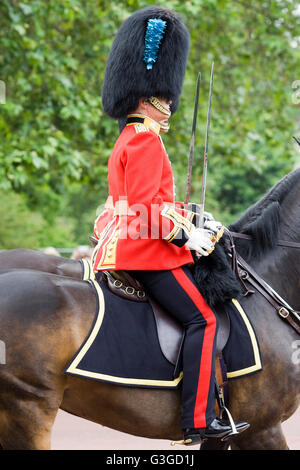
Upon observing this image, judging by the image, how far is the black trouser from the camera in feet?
9.36

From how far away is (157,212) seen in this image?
2850 mm

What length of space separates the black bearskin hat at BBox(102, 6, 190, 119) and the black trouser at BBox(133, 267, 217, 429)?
86 cm

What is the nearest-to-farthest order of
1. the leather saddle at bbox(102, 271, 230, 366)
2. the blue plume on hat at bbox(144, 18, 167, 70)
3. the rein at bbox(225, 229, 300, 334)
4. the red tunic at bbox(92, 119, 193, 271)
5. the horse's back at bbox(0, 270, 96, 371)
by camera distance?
the horse's back at bbox(0, 270, 96, 371) < the red tunic at bbox(92, 119, 193, 271) < the leather saddle at bbox(102, 271, 230, 366) < the blue plume on hat at bbox(144, 18, 167, 70) < the rein at bbox(225, 229, 300, 334)

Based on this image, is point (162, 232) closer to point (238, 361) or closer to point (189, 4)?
point (238, 361)

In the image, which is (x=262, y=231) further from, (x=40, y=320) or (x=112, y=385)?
(x=40, y=320)

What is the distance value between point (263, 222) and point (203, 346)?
0.78m

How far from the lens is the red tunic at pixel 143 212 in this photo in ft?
9.25

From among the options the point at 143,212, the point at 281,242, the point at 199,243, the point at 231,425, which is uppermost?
the point at 143,212

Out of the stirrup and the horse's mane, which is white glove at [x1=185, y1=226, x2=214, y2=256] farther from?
the stirrup

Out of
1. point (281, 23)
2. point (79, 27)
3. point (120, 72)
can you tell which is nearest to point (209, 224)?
point (120, 72)

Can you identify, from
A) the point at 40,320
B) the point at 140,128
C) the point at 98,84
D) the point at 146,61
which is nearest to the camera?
the point at 40,320

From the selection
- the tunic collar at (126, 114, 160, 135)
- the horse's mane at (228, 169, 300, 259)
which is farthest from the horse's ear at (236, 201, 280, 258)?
the tunic collar at (126, 114, 160, 135)

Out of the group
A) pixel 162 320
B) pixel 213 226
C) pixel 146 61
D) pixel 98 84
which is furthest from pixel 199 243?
pixel 98 84
